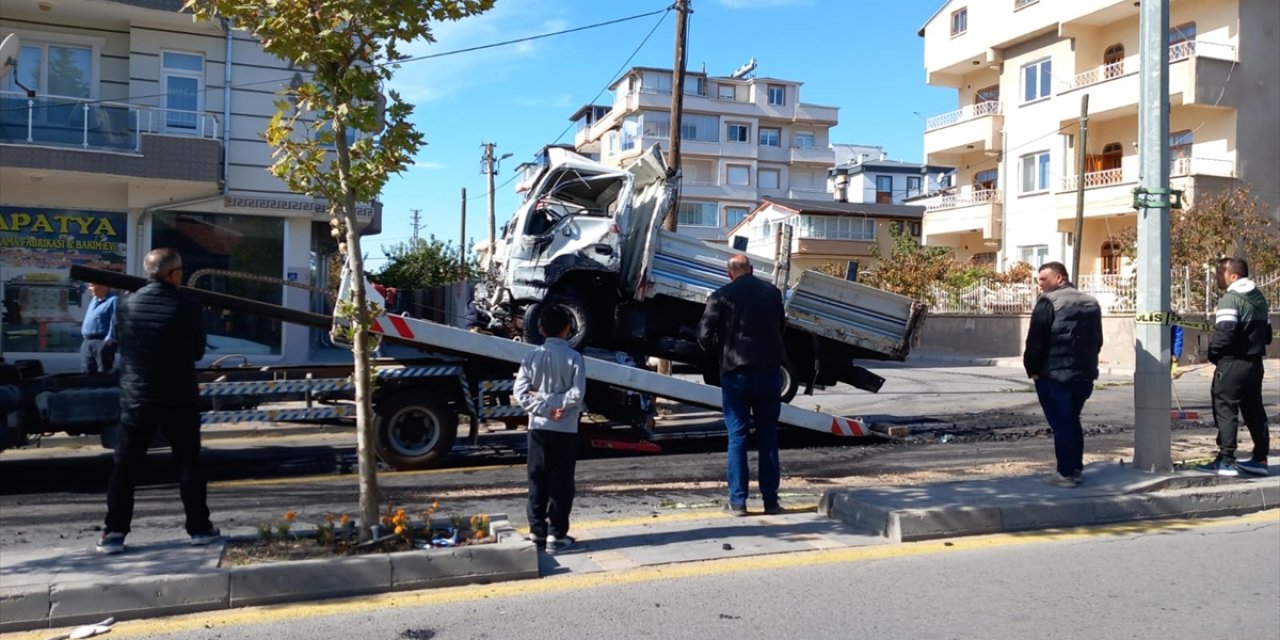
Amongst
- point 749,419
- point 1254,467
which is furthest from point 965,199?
point 749,419

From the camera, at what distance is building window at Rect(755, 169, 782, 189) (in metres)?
63.5

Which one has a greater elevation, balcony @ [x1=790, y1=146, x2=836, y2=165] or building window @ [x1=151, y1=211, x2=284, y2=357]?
balcony @ [x1=790, y1=146, x2=836, y2=165]

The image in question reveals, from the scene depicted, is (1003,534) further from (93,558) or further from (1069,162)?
(1069,162)

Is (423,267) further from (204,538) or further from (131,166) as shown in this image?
(204,538)

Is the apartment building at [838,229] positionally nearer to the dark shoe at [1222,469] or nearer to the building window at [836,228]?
the building window at [836,228]

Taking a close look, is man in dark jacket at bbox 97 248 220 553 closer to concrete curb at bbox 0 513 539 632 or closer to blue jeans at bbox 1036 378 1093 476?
concrete curb at bbox 0 513 539 632

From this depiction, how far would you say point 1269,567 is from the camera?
5859 mm

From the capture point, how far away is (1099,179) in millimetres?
30422

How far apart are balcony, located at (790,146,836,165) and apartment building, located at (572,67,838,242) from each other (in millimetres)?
64

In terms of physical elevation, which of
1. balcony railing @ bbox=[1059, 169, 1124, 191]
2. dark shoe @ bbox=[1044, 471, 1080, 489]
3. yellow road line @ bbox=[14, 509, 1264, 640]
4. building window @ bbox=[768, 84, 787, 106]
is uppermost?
building window @ bbox=[768, 84, 787, 106]

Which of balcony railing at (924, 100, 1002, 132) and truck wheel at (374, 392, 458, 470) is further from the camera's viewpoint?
balcony railing at (924, 100, 1002, 132)

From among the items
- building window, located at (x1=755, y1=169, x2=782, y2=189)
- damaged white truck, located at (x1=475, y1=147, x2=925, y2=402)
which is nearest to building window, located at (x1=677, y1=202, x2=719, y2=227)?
building window, located at (x1=755, y1=169, x2=782, y2=189)

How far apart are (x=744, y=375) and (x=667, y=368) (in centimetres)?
798

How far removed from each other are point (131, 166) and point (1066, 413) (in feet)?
51.6
